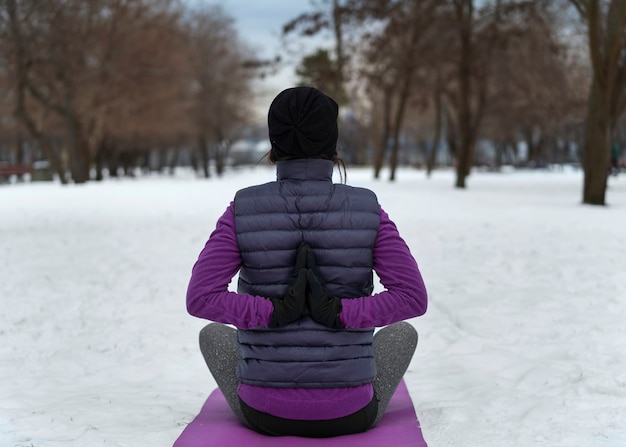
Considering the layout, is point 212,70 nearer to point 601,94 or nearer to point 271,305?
point 601,94

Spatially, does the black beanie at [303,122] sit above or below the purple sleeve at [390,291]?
above

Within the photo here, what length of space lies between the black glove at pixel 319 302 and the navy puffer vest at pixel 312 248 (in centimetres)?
8

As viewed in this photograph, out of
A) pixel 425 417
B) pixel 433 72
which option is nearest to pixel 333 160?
pixel 425 417

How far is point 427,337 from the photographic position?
693cm

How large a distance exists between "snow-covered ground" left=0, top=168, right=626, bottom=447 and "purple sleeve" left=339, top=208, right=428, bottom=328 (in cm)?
101

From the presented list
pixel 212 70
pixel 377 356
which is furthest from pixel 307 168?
pixel 212 70

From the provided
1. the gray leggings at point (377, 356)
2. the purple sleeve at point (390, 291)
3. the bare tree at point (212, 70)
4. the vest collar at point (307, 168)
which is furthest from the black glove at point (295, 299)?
the bare tree at point (212, 70)

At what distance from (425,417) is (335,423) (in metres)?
1.12

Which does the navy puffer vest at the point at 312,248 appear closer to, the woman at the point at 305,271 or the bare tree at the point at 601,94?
the woman at the point at 305,271

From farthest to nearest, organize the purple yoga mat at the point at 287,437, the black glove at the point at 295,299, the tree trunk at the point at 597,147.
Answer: the tree trunk at the point at 597,147 → the purple yoga mat at the point at 287,437 → the black glove at the point at 295,299

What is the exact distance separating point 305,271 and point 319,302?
16 cm

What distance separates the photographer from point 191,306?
3445mm

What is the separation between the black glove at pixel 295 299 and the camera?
3295 millimetres

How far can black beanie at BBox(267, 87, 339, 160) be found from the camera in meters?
3.30
